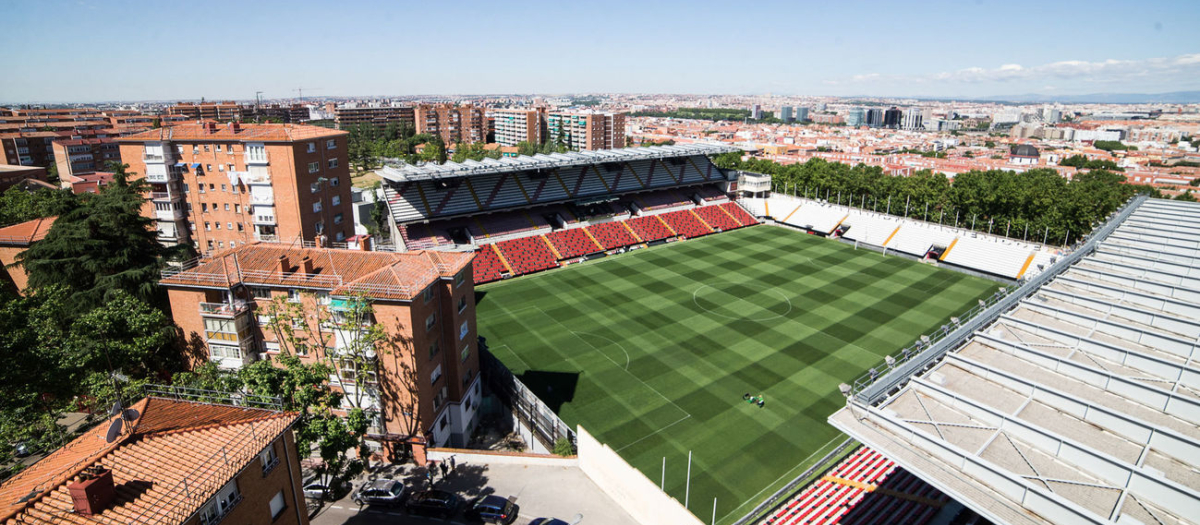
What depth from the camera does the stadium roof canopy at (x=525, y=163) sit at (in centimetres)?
4437

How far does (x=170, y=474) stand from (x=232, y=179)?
32219 millimetres

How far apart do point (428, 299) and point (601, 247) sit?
3046 cm

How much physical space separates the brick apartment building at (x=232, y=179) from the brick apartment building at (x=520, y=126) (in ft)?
333

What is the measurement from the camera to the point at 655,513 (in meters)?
18.0

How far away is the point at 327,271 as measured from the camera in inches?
861

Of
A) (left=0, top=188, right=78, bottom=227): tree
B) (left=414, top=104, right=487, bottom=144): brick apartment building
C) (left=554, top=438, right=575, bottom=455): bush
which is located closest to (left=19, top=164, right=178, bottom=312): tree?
(left=0, top=188, right=78, bottom=227): tree

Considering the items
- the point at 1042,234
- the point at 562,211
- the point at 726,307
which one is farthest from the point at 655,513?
the point at 1042,234

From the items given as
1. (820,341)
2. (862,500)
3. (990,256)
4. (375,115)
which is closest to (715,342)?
(820,341)

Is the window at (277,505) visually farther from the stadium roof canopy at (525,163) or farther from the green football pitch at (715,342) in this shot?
the stadium roof canopy at (525,163)

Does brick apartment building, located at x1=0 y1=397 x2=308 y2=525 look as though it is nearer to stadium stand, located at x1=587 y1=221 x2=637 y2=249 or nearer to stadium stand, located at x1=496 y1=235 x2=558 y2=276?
stadium stand, located at x1=496 y1=235 x2=558 y2=276

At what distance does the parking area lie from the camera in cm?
1894

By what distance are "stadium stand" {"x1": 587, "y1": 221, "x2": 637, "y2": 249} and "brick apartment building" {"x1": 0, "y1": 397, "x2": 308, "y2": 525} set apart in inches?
1555

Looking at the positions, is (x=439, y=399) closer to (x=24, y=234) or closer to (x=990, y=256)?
(x=24, y=234)

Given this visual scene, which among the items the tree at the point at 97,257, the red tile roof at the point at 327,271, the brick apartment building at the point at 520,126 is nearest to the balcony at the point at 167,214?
the tree at the point at 97,257
